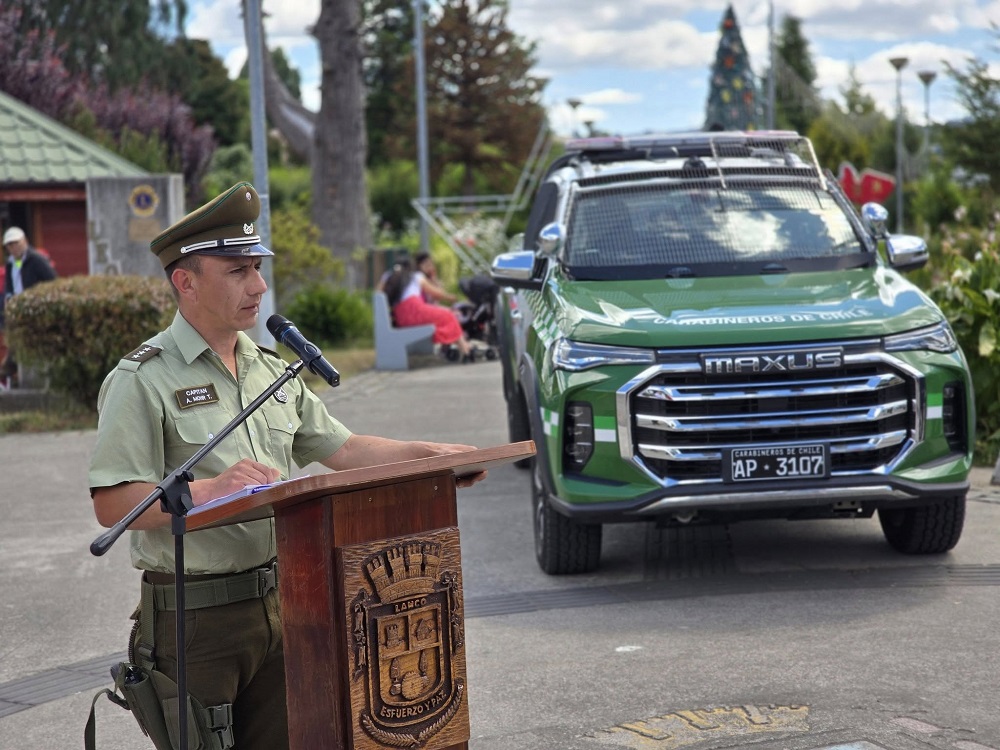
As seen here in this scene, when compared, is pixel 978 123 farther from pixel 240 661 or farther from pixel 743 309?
pixel 240 661

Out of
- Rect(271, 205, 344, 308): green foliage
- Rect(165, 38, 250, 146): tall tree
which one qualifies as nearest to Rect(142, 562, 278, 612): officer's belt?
Rect(271, 205, 344, 308): green foliage

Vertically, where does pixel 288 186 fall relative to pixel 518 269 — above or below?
above

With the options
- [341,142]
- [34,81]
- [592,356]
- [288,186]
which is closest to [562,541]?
[592,356]

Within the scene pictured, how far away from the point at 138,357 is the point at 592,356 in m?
3.54

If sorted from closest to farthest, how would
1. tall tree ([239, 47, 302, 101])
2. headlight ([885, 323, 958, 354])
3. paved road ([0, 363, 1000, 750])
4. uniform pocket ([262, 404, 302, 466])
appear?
uniform pocket ([262, 404, 302, 466]) → paved road ([0, 363, 1000, 750]) → headlight ([885, 323, 958, 354]) → tall tree ([239, 47, 302, 101])

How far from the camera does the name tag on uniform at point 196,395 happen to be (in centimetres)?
353

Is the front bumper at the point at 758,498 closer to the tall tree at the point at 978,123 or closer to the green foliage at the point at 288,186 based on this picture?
the tall tree at the point at 978,123

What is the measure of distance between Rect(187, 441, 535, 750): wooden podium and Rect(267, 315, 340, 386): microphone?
0.27m

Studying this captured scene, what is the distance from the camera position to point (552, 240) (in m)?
7.89

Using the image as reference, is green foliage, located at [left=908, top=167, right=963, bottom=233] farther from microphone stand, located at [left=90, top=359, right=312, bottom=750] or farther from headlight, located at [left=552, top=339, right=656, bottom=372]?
microphone stand, located at [left=90, top=359, right=312, bottom=750]

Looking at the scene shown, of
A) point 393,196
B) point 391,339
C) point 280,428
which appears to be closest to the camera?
point 280,428

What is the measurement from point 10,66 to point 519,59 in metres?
28.7

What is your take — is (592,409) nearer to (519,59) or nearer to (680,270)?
(680,270)

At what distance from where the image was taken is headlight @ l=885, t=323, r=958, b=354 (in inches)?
268
